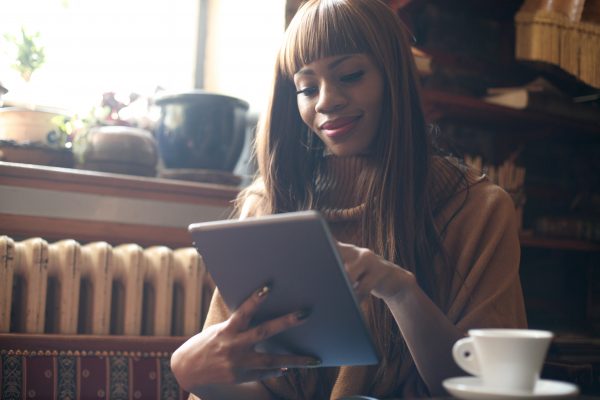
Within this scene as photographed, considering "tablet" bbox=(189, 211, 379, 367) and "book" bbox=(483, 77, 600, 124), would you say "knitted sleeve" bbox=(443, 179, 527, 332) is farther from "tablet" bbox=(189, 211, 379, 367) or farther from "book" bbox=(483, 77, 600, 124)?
"book" bbox=(483, 77, 600, 124)

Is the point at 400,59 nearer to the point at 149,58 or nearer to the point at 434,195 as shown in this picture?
the point at 434,195

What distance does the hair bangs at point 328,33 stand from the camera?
1.45 meters

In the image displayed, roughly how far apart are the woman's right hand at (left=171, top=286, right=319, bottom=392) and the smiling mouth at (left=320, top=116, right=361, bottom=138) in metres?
0.45

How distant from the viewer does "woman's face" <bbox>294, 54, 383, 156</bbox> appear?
1463 mm

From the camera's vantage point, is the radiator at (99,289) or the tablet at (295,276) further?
the radiator at (99,289)

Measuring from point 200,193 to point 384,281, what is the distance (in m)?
1.34

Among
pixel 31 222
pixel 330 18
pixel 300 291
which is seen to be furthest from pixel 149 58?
pixel 300 291

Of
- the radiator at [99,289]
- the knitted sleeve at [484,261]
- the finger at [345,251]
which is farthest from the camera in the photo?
the radiator at [99,289]

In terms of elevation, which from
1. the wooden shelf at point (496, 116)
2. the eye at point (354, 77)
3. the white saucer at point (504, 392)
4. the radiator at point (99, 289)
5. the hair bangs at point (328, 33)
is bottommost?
the radiator at point (99, 289)

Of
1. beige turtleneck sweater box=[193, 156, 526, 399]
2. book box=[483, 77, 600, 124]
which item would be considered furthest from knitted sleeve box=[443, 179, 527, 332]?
book box=[483, 77, 600, 124]

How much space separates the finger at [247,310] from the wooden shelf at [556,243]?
1732mm

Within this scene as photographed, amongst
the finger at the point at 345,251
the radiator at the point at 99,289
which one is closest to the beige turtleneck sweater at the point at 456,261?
the finger at the point at 345,251

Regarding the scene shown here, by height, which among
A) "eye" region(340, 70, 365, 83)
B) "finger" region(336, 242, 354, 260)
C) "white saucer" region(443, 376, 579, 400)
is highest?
"eye" region(340, 70, 365, 83)

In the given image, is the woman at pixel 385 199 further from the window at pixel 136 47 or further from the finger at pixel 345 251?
the window at pixel 136 47
